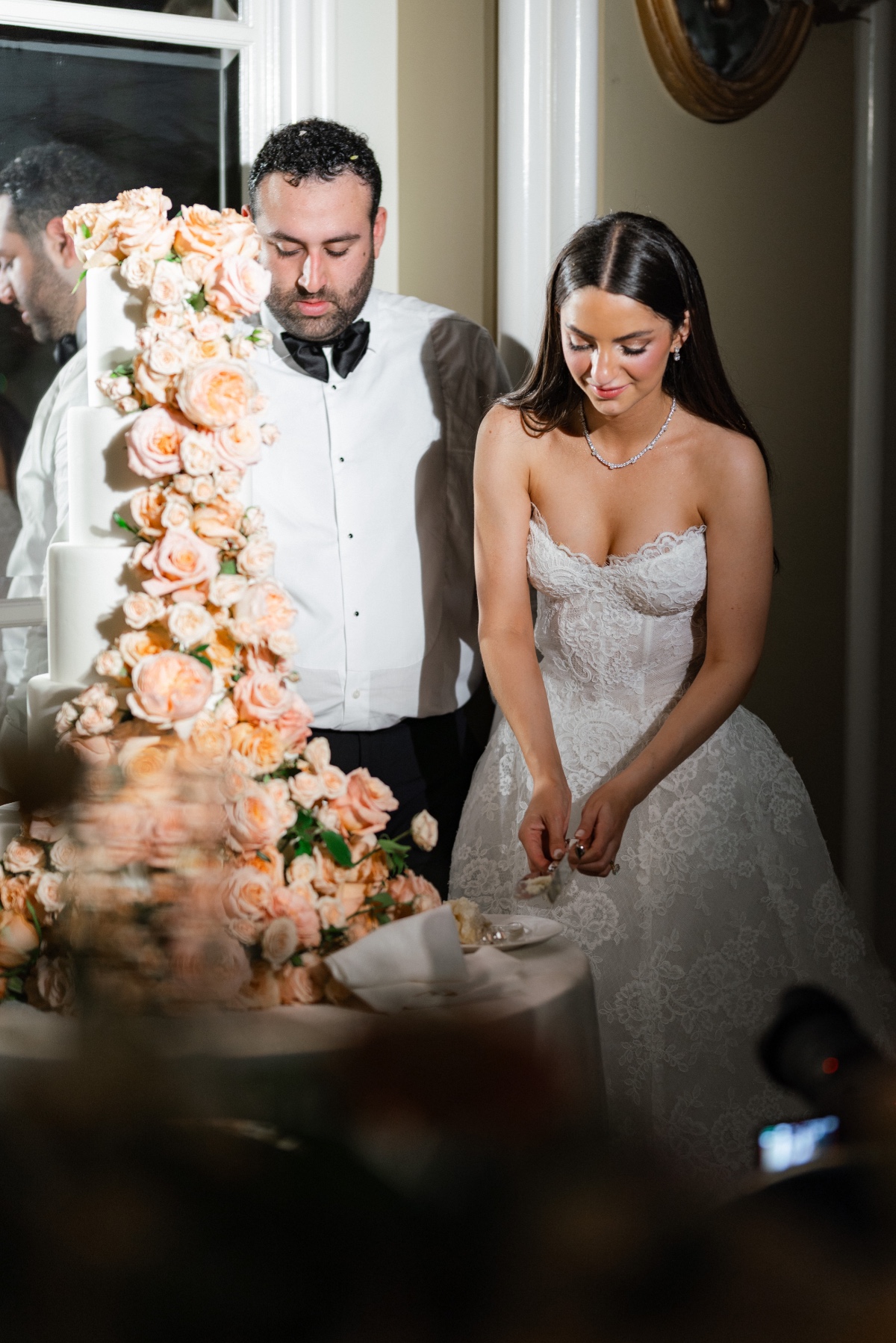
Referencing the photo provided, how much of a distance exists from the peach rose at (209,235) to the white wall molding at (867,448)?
132cm

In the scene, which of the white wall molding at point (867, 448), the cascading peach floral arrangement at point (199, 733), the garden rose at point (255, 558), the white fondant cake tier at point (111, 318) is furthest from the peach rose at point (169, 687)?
the white wall molding at point (867, 448)

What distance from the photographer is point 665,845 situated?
4.59ft

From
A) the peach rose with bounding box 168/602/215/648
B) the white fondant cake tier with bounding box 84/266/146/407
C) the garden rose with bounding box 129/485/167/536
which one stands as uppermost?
the white fondant cake tier with bounding box 84/266/146/407

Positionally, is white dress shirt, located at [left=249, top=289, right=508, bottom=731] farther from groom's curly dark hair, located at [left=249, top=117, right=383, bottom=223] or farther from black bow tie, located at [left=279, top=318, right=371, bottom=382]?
groom's curly dark hair, located at [left=249, top=117, right=383, bottom=223]

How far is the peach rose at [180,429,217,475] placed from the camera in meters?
1.02

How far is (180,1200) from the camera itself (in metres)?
0.15

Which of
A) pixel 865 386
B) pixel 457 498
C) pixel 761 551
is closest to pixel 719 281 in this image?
pixel 865 386

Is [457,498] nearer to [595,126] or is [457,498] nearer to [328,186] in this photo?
[328,186]

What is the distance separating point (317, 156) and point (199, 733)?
1048mm

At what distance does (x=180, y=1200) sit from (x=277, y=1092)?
0.07 feet

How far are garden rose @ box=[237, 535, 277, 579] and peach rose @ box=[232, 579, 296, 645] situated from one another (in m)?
0.03

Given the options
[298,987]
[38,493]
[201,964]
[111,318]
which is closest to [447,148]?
[38,493]

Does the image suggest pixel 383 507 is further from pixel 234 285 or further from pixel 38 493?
pixel 234 285

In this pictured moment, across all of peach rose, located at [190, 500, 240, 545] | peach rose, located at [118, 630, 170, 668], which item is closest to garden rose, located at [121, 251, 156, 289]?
peach rose, located at [190, 500, 240, 545]
